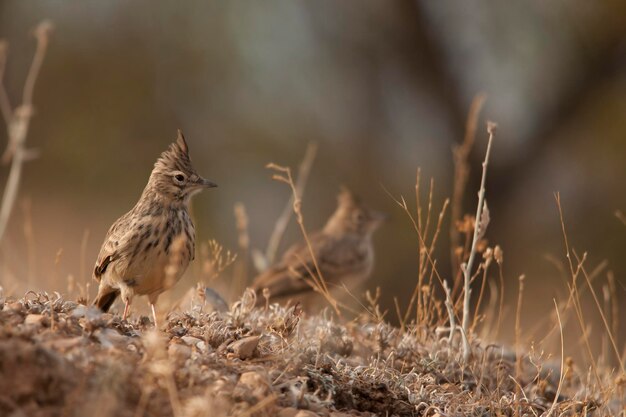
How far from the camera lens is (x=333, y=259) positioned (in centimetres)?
1116

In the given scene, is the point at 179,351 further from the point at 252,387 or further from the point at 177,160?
the point at 177,160

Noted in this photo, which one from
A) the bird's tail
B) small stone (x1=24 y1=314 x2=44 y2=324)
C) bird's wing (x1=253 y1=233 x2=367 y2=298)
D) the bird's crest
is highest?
the bird's crest

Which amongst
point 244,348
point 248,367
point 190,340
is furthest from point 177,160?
point 248,367

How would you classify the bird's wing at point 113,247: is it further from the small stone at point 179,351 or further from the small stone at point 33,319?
the small stone at point 33,319

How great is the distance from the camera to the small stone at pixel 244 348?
16.2 feet

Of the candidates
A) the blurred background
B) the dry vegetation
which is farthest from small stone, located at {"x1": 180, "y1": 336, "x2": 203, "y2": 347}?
the blurred background

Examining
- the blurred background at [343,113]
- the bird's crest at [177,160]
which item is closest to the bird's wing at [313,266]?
the bird's crest at [177,160]

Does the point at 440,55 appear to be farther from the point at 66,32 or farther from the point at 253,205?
the point at 66,32

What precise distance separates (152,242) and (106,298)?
0.60m

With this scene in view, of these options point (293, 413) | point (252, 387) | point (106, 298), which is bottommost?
point (106, 298)

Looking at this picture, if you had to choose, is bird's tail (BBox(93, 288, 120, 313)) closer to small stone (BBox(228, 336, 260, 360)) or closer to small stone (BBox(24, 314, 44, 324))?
small stone (BBox(228, 336, 260, 360))

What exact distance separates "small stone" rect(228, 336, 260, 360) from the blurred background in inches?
401

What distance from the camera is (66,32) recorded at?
2103 cm

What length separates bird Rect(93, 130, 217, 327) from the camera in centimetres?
637
